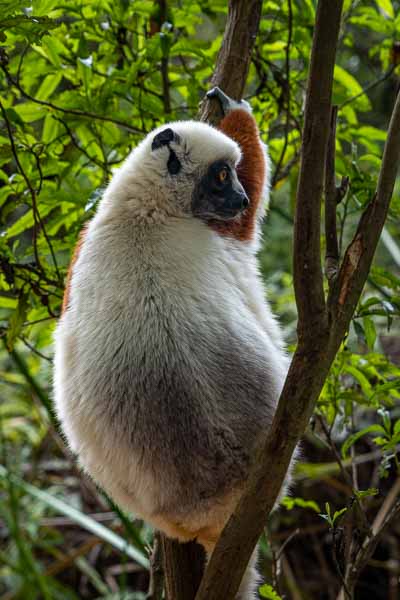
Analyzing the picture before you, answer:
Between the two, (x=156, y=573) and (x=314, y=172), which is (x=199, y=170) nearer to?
(x=314, y=172)

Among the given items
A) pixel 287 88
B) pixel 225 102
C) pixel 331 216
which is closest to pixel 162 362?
pixel 331 216

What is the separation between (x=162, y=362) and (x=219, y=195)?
37.5 inches

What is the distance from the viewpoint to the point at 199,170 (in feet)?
10.3

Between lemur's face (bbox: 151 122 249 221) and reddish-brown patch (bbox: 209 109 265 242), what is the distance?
15 cm

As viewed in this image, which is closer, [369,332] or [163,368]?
[163,368]

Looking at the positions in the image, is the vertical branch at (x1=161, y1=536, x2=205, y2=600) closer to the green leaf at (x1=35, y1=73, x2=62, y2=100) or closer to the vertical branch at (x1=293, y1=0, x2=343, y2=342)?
the vertical branch at (x1=293, y1=0, x2=343, y2=342)

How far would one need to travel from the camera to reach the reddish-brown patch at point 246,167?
3.27m

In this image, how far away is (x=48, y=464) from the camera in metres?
6.59

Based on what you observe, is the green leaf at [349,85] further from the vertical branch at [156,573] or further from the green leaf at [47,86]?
the vertical branch at [156,573]

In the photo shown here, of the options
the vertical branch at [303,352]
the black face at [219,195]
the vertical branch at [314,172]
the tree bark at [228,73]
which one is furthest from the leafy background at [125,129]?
the vertical branch at [314,172]

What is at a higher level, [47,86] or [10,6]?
[10,6]

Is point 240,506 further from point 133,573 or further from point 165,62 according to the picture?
point 133,573

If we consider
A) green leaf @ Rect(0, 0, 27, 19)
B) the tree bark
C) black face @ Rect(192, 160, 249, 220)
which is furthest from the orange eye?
green leaf @ Rect(0, 0, 27, 19)

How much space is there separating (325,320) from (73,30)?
6.17 ft
